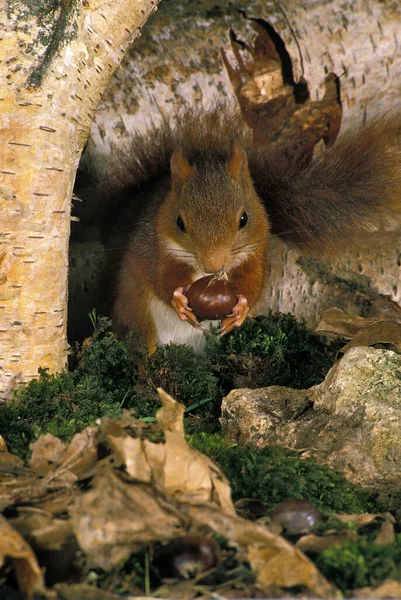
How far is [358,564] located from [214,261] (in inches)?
68.6

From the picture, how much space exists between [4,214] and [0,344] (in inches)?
20.4

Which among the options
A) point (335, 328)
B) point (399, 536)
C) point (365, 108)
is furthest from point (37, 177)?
point (365, 108)

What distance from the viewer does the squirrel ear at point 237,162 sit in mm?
3184

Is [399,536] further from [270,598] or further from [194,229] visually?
[194,229]

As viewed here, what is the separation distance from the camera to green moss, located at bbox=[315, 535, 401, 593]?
4.61ft

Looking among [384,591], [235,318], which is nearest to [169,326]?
[235,318]

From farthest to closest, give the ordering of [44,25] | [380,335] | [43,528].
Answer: [380,335] < [44,25] < [43,528]

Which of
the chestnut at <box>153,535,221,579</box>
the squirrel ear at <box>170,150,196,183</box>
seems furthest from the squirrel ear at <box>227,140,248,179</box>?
the chestnut at <box>153,535,221,579</box>

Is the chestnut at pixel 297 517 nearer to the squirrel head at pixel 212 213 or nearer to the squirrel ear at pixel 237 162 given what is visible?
the squirrel head at pixel 212 213

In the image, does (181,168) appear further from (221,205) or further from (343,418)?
(343,418)

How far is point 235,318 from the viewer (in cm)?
318

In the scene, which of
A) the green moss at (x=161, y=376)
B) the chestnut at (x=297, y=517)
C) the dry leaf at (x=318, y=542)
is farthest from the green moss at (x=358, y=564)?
the green moss at (x=161, y=376)

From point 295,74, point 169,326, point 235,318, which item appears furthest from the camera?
point 295,74

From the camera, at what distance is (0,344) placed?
2.67 meters
